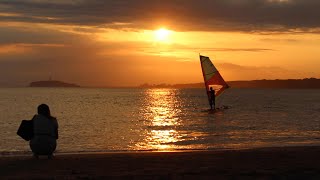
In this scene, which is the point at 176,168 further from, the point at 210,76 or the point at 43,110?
the point at 210,76

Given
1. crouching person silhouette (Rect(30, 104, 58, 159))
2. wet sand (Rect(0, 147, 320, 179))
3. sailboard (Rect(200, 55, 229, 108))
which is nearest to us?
wet sand (Rect(0, 147, 320, 179))

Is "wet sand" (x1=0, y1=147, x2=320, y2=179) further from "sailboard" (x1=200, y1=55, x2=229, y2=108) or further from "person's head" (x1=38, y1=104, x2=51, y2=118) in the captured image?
"sailboard" (x1=200, y1=55, x2=229, y2=108)

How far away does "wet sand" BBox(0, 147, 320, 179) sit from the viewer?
30.3 ft

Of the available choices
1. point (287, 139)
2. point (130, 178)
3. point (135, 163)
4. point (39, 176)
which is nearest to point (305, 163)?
point (135, 163)

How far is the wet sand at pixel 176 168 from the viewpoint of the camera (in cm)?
923

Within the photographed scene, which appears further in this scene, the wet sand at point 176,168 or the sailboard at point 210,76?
the sailboard at point 210,76

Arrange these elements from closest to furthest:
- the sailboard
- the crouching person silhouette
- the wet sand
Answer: the wet sand → the crouching person silhouette → the sailboard

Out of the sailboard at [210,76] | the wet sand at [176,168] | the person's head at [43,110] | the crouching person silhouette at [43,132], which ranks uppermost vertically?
the sailboard at [210,76]

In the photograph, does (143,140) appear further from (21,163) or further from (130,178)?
(130,178)

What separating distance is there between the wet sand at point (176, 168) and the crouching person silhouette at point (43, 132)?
0.29 meters

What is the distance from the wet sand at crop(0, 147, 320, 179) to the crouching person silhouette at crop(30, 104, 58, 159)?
0.29 m

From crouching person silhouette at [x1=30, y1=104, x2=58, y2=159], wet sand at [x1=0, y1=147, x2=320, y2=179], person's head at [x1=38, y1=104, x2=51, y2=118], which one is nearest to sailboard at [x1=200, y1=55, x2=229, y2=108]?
wet sand at [x1=0, y1=147, x2=320, y2=179]

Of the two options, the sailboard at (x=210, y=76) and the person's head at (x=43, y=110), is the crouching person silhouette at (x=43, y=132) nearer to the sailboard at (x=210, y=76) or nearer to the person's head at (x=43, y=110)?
the person's head at (x=43, y=110)

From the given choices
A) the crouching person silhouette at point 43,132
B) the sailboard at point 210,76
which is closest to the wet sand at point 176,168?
the crouching person silhouette at point 43,132
